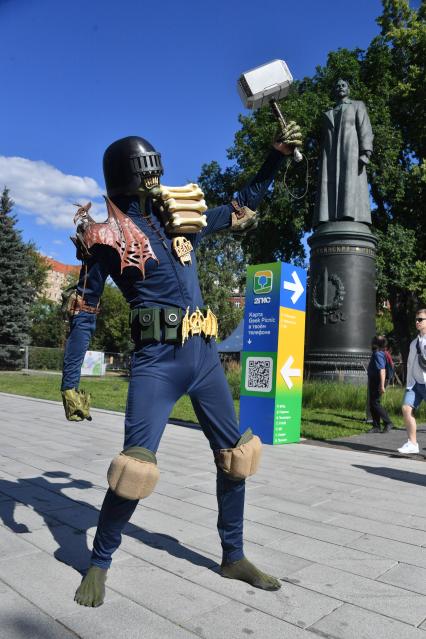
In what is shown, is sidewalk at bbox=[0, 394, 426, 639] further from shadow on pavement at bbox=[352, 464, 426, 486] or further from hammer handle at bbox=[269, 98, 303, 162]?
hammer handle at bbox=[269, 98, 303, 162]

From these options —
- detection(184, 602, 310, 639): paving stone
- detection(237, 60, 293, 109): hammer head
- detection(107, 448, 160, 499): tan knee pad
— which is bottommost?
detection(184, 602, 310, 639): paving stone

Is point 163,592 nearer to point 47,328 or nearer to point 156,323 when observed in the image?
point 156,323

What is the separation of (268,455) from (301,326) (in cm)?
221

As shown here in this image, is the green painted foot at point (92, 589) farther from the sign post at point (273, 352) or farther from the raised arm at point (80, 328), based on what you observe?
the sign post at point (273, 352)

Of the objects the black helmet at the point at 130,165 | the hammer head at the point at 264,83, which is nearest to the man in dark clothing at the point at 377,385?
the hammer head at the point at 264,83

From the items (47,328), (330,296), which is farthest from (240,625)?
(47,328)

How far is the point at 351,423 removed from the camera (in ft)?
36.7

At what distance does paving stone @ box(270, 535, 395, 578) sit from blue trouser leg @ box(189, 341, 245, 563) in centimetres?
65

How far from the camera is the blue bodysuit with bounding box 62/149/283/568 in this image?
284 cm

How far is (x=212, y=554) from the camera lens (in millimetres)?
3535

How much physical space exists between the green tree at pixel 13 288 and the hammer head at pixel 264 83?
1422 inches

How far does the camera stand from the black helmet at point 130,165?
301 cm

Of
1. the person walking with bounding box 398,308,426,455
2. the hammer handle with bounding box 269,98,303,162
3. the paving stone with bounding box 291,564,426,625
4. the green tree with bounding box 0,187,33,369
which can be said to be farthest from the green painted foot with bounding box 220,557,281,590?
the green tree with bounding box 0,187,33,369

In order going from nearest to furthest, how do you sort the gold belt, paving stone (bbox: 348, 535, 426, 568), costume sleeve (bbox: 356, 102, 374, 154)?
the gold belt
paving stone (bbox: 348, 535, 426, 568)
costume sleeve (bbox: 356, 102, 374, 154)
